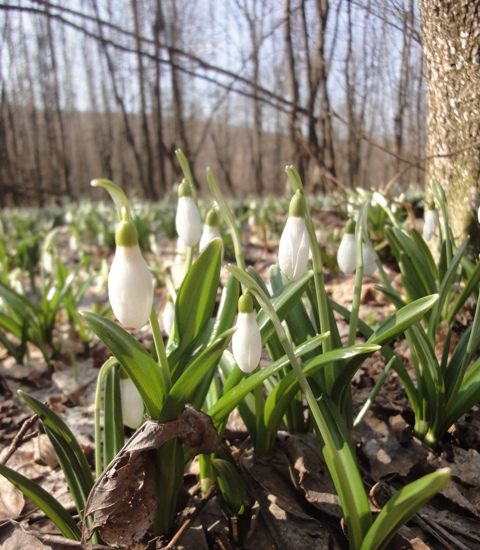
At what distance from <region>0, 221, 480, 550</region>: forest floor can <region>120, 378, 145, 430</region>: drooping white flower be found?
0.27m

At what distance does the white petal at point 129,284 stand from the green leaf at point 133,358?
172 mm

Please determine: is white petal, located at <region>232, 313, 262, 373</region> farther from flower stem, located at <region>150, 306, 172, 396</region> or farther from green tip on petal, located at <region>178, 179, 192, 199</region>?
green tip on petal, located at <region>178, 179, 192, 199</region>

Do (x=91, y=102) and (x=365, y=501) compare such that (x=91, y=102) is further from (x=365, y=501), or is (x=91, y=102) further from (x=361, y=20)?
(x=365, y=501)

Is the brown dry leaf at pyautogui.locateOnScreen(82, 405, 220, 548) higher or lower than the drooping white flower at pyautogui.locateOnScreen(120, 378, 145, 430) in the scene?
lower

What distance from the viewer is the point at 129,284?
3.03 feet

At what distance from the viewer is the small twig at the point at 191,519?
1.20 meters

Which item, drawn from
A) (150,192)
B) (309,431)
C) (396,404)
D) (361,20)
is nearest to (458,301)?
(396,404)

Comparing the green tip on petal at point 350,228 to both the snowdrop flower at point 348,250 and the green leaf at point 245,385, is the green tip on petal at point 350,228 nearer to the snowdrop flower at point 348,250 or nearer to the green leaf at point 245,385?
the snowdrop flower at point 348,250

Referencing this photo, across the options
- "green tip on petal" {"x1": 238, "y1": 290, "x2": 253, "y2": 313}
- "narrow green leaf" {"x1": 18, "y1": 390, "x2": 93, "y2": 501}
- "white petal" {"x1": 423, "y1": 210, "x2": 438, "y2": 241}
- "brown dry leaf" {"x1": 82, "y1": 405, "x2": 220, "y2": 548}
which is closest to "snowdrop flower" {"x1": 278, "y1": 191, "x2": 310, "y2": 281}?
"green tip on petal" {"x1": 238, "y1": 290, "x2": 253, "y2": 313}

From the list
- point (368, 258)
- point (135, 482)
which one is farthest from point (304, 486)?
point (368, 258)

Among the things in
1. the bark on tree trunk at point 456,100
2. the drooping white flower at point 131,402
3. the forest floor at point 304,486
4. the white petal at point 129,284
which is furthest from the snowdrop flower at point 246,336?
the bark on tree trunk at point 456,100

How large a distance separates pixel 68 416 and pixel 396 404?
1.32 metres

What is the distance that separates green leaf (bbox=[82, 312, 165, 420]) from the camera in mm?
1094

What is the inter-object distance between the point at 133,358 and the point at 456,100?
1.78m
